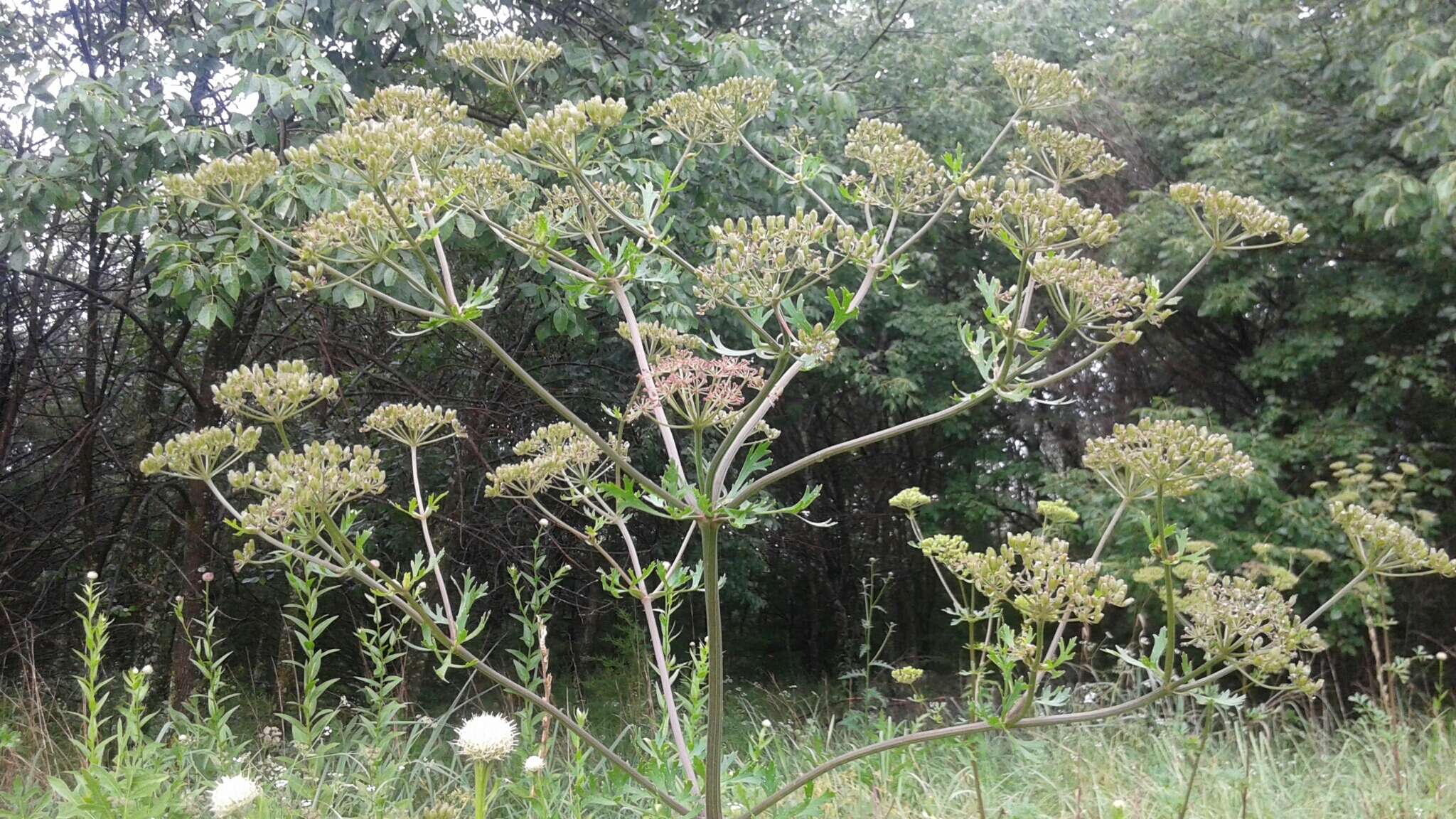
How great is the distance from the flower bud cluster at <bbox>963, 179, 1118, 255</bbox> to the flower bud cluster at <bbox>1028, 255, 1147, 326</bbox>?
36 millimetres

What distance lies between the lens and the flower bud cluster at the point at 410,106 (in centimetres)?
195

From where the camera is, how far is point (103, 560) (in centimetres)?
627

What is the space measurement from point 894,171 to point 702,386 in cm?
66

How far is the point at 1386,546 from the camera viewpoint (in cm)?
179

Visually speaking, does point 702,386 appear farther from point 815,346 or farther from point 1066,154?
point 1066,154

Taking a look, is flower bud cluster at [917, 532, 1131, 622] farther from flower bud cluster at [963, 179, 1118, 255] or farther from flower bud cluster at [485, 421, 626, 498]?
flower bud cluster at [485, 421, 626, 498]

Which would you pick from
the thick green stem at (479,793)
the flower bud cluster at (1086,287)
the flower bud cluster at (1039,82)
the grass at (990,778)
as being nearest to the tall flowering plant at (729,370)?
the flower bud cluster at (1086,287)

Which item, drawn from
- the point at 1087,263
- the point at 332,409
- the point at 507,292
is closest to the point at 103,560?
the point at 332,409

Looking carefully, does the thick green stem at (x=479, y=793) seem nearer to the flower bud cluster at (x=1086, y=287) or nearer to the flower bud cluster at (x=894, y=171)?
the flower bud cluster at (x=1086, y=287)

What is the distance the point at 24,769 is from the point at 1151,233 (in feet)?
25.6

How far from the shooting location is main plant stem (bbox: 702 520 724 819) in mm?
1633

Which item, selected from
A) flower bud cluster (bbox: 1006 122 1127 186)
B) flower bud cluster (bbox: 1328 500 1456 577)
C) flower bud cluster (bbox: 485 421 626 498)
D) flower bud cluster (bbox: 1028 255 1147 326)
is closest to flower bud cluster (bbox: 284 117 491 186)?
flower bud cluster (bbox: 485 421 626 498)

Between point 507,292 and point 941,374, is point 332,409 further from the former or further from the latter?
point 941,374

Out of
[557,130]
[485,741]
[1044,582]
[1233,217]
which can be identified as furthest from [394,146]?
[1233,217]
